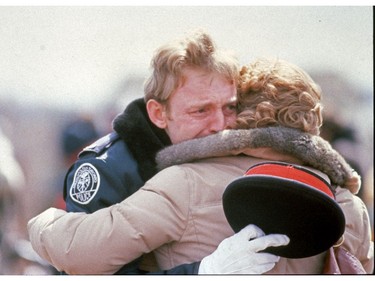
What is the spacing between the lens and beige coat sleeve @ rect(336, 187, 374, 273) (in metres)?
2.00

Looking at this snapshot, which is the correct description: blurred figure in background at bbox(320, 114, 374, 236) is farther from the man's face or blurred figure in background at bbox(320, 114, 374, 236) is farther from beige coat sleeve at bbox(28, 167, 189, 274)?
beige coat sleeve at bbox(28, 167, 189, 274)

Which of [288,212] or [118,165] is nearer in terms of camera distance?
[288,212]

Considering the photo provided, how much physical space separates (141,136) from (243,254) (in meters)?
0.49

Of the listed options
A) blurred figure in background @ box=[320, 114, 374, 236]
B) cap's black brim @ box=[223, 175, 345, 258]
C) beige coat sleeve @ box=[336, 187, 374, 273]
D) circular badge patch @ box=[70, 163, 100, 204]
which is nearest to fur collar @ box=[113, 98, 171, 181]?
circular badge patch @ box=[70, 163, 100, 204]

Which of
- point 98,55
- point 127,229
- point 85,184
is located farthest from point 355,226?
point 98,55

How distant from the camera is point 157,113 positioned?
84.7 inches

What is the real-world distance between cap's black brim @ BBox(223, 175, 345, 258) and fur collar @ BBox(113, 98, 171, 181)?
0.36 m

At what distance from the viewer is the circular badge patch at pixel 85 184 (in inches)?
79.2

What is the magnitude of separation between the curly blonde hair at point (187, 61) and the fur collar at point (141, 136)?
0.31ft

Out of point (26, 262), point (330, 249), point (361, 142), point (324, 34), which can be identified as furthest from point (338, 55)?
point (26, 262)

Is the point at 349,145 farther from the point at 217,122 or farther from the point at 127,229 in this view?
the point at 127,229

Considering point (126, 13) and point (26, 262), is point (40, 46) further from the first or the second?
point (26, 262)

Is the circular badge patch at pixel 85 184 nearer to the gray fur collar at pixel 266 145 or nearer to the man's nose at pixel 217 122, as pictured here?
the gray fur collar at pixel 266 145

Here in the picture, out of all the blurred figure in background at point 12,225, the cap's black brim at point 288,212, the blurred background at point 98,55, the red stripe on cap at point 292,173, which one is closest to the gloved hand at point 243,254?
the cap's black brim at point 288,212
